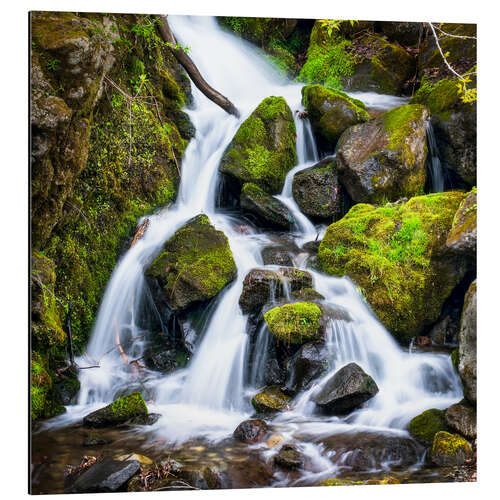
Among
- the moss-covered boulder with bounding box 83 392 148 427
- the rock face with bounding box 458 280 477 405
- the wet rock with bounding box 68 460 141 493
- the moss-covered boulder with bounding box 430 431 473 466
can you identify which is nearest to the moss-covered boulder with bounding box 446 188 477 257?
the rock face with bounding box 458 280 477 405

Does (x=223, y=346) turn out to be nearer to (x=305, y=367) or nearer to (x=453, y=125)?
(x=305, y=367)

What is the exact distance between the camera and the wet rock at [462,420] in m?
3.27

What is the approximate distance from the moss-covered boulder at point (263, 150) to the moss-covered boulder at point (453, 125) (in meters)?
1.43

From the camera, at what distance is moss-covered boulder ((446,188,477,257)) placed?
3676 mm

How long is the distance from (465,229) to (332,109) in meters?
1.93

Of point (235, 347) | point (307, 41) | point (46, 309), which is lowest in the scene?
point (235, 347)

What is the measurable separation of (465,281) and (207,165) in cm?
259

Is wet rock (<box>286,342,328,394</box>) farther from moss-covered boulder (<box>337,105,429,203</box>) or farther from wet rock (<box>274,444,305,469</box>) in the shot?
moss-covered boulder (<box>337,105,429,203</box>)

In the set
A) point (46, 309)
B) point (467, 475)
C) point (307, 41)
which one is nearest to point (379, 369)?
point (467, 475)

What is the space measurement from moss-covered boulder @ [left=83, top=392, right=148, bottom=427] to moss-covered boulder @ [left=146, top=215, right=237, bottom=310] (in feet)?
2.92

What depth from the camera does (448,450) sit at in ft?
10.3

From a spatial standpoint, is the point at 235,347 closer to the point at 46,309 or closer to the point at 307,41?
the point at 46,309

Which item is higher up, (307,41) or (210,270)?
(307,41)

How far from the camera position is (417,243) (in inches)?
163
